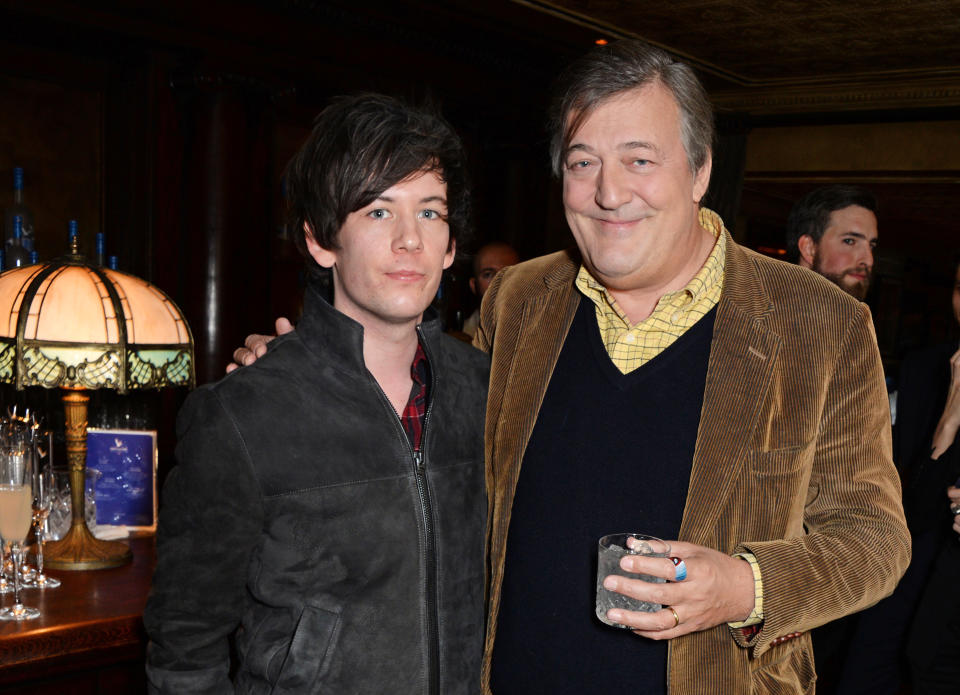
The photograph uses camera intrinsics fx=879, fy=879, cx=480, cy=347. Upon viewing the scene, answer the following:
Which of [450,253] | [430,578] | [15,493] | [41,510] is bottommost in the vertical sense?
[41,510]

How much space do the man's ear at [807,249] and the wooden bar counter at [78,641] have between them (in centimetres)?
272

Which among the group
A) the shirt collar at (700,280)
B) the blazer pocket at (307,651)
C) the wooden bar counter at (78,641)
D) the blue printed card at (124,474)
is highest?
the shirt collar at (700,280)

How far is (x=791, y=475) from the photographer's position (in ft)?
4.89

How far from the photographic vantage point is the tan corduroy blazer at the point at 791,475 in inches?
57.0

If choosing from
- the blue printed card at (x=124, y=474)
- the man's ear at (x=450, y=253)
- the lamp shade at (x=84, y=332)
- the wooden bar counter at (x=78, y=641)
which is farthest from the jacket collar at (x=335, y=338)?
the blue printed card at (x=124, y=474)

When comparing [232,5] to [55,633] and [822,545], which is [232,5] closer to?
[55,633]

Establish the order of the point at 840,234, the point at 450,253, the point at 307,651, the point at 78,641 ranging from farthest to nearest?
1. the point at 840,234
2. the point at 78,641
3. the point at 450,253
4. the point at 307,651

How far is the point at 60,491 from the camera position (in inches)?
97.0

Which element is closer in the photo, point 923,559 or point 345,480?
point 345,480

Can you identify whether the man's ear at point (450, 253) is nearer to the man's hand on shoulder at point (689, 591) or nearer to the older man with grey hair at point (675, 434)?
the older man with grey hair at point (675, 434)

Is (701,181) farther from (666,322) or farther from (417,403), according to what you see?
(417,403)

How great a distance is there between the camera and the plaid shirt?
1.50 m

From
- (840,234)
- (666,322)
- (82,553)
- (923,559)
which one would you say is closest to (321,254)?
(666,322)

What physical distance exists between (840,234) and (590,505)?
2.36m
